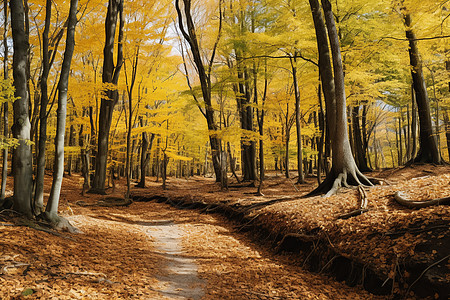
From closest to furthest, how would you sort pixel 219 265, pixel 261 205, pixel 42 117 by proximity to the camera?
pixel 219 265
pixel 42 117
pixel 261 205

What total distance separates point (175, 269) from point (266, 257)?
172cm

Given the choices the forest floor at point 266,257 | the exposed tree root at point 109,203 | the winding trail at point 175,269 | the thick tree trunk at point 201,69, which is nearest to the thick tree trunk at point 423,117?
the forest floor at point 266,257

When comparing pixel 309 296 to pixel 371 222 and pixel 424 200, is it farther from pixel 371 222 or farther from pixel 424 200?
pixel 424 200

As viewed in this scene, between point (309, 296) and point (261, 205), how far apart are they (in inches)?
170

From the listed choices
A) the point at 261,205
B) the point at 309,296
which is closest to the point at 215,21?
the point at 261,205

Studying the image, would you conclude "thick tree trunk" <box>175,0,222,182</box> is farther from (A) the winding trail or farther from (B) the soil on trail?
(B) the soil on trail

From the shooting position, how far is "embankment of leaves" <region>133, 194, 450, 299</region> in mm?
2904

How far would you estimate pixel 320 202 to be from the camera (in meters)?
5.94

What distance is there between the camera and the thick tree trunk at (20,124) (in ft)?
15.0

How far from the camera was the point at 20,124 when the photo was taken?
4562 millimetres

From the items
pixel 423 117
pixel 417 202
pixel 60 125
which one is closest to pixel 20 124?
pixel 60 125

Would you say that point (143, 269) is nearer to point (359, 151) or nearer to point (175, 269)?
point (175, 269)

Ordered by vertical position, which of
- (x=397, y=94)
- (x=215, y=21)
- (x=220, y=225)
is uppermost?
(x=215, y=21)

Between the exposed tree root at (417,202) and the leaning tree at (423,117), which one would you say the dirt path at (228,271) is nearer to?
the exposed tree root at (417,202)
